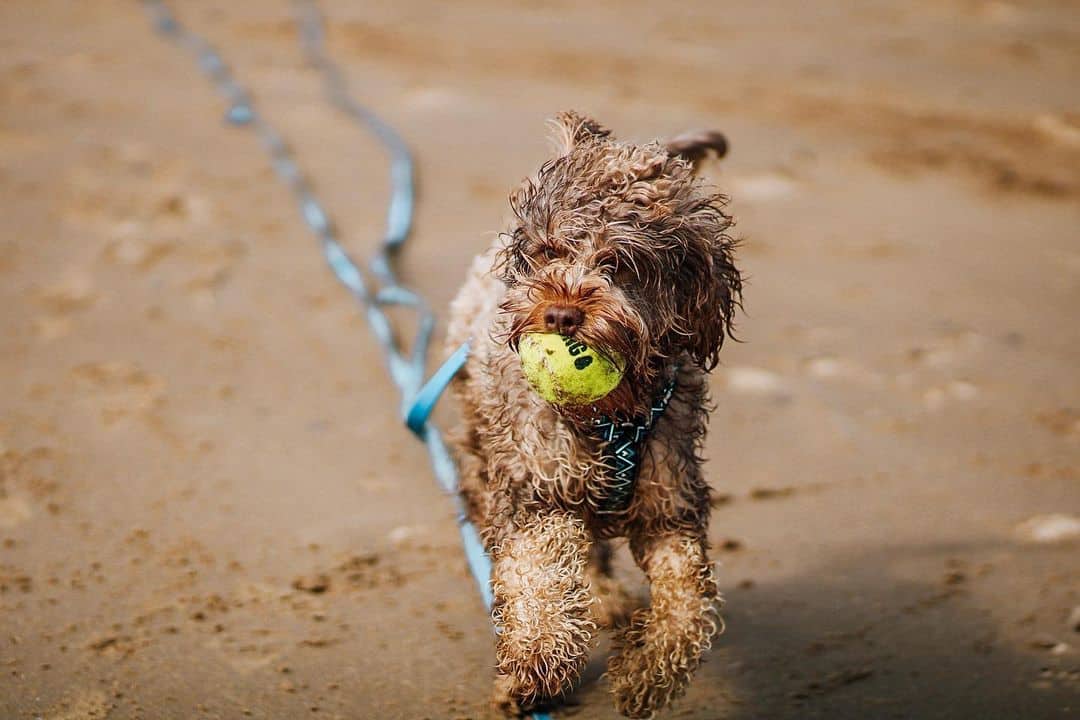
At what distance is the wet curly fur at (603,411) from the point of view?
11.5 ft

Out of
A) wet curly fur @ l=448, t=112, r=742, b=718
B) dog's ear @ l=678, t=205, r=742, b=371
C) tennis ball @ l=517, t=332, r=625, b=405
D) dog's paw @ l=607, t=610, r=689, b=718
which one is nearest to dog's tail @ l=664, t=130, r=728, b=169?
wet curly fur @ l=448, t=112, r=742, b=718

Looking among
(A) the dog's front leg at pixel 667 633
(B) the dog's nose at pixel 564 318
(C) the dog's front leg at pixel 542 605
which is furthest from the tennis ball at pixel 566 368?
(A) the dog's front leg at pixel 667 633

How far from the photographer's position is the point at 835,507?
5.86 metres

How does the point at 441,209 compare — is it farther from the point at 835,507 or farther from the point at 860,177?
the point at 835,507

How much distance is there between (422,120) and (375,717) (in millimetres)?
6480

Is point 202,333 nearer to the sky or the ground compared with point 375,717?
nearer to the ground

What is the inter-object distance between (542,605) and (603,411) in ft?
1.98

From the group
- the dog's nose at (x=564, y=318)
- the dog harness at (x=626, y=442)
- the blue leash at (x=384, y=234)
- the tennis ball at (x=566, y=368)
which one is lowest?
the blue leash at (x=384, y=234)

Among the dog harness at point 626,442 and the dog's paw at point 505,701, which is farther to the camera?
the dog's paw at point 505,701

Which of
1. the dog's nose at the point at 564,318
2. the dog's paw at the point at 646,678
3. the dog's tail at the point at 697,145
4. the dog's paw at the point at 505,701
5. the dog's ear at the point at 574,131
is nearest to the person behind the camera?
the dog's nose at the point at 564,318

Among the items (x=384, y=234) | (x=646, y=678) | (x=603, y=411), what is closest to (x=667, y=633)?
(x=646, y=678)

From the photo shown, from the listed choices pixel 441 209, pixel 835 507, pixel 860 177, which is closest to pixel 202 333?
pixel 441 209

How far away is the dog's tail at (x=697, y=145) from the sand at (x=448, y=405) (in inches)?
72.0

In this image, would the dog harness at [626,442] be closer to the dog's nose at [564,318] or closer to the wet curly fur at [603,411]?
the wet curly fur at [603,411]
